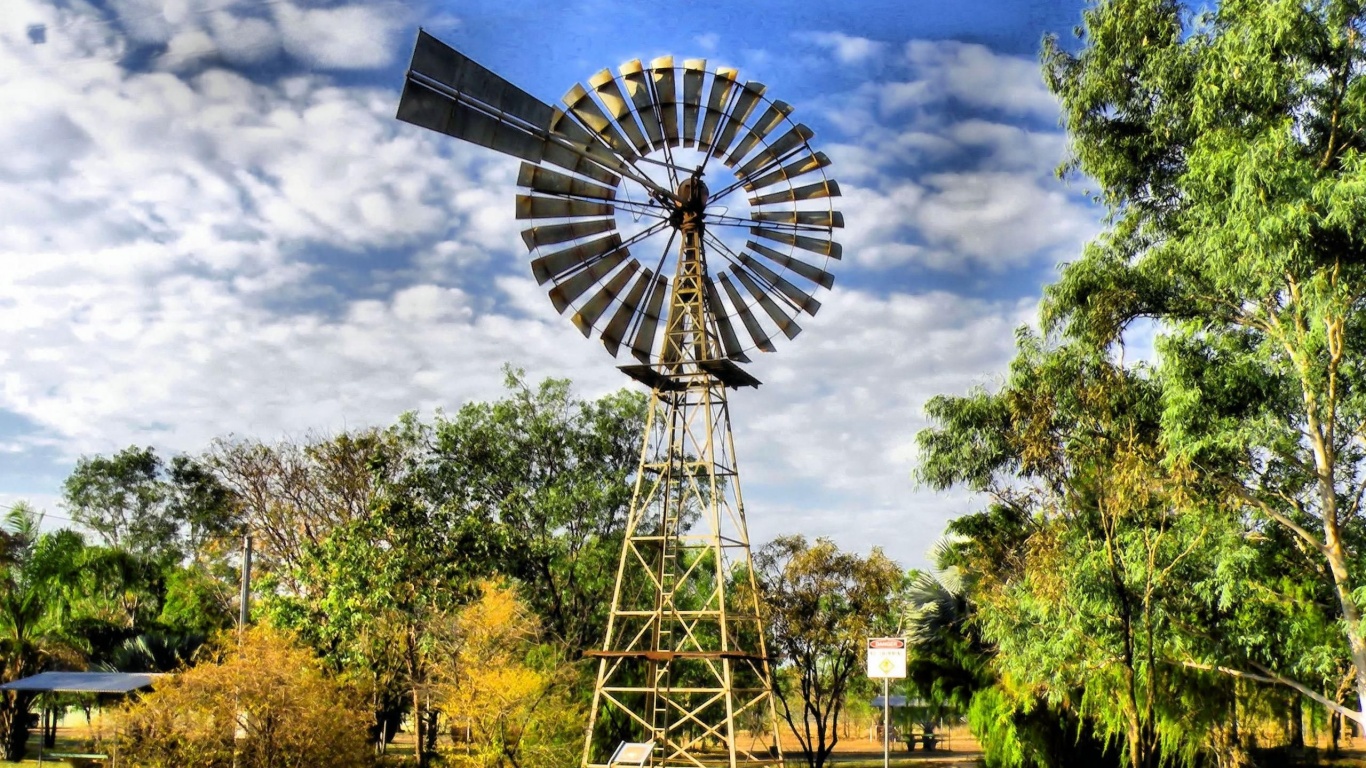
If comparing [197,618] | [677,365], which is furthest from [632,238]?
[197,618]

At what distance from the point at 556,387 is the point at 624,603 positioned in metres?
6.50

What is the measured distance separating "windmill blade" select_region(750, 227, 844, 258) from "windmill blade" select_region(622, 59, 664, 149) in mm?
2699

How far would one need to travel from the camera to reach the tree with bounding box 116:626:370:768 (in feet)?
61.0

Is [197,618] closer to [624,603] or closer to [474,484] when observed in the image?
[474,484]

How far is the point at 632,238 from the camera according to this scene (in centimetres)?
1977

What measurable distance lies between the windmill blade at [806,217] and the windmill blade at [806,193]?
241mm

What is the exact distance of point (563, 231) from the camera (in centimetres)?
1917

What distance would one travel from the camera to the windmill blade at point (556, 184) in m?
18.3

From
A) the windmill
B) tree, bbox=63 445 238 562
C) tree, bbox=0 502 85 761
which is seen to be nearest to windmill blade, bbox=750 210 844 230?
the windmill

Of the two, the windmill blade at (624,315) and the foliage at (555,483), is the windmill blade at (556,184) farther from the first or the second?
the foliage at (555,483)

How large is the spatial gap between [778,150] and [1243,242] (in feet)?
23.6

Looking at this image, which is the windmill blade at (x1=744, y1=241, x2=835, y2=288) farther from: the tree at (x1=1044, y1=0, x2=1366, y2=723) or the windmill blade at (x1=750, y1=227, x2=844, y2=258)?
the tree at (x1=1044, y1=0, x2=1366, y2=723)

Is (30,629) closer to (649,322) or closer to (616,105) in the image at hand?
(649,322)

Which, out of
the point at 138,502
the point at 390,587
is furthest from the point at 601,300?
the point at 138,502
